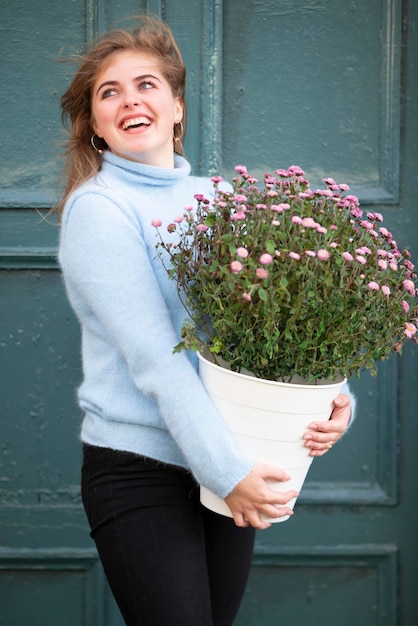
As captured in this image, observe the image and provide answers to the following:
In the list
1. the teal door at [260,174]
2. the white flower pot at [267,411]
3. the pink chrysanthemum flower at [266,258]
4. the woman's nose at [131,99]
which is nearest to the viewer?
the pink chrysanthemum flower at [266,258]

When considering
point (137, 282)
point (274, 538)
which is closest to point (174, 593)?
point (137, 282)

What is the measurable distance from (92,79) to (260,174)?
2.73ft

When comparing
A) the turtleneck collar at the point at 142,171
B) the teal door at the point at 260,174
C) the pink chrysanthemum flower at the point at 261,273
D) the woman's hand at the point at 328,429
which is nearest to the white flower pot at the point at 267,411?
the woman's hand at the point at 328,429

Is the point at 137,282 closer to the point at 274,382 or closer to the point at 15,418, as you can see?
the point at 274,382

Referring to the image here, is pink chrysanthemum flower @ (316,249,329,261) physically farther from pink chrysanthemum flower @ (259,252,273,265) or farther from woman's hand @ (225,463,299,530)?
woman's hand @ (225,463,299,530)

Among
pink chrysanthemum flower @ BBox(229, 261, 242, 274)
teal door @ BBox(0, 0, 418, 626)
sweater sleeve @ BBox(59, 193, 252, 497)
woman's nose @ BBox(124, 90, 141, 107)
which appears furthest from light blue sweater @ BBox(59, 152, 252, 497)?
teal door @ BBox(0, 0, 418, 626)

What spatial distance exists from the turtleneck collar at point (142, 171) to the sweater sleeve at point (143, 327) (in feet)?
0.58

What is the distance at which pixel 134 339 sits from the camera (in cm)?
140

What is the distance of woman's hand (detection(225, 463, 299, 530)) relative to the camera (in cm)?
137

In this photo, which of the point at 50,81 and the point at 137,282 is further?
the point at 50,81

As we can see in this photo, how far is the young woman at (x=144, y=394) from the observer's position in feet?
4.55

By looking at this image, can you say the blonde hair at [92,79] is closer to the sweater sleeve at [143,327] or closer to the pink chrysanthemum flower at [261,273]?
the sweater sleeve at [143,327]

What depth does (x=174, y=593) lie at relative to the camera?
143 cm

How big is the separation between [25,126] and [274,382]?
1.41 metres
